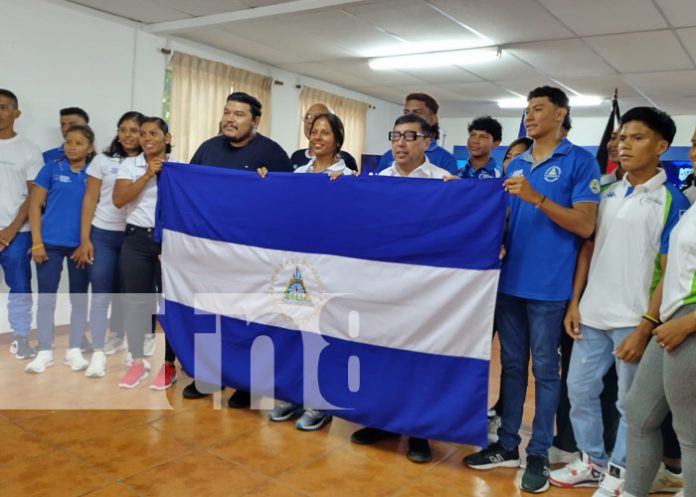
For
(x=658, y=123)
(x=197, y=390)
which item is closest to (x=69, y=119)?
(x=197, y=390)

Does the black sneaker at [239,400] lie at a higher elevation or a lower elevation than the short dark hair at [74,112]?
lower

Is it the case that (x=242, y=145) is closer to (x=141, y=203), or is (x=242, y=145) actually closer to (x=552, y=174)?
(x=141, y=203)

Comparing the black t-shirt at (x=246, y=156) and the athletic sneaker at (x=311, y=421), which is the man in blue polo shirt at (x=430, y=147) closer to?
the black t-shirt at (x=246, y=156)

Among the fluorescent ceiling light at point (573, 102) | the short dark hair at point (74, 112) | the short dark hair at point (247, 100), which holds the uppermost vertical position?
the fluorescent ceiling light at point (573, 102)

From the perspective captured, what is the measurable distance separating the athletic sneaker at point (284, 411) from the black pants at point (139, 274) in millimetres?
753

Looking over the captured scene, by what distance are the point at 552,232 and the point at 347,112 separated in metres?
5.71

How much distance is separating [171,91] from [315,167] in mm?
3074

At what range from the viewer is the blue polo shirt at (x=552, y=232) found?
2.09 m

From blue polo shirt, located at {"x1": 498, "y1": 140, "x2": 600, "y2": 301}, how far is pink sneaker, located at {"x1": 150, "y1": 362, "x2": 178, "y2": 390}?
1953 millimetres

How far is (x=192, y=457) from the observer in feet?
7.48

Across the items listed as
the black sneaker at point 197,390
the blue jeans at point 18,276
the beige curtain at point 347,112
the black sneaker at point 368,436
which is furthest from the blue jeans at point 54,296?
the beige curtain at point 347,112

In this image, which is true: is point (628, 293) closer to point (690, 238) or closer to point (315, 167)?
point (690, 238)

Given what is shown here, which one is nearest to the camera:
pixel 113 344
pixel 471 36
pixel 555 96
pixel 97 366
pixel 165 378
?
pixel 555 96

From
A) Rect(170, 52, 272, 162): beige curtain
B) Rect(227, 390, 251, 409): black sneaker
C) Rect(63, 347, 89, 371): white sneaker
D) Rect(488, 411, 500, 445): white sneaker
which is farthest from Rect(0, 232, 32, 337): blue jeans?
Rect(488, 411, 500, 445): white sneaker
